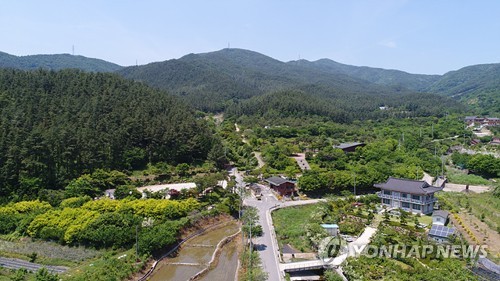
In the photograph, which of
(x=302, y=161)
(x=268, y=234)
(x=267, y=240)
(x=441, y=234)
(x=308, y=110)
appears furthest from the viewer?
(x=308, y=110)

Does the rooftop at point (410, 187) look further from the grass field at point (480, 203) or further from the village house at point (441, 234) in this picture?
the village house at point (441, 234)

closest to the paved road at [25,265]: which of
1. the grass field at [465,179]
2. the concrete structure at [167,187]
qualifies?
the concrete structure at [167,187]

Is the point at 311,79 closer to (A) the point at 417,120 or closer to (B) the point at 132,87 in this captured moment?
(A) the point at 417,120

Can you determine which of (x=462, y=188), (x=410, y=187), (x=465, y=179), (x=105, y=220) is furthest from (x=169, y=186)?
(x=465, y=179)

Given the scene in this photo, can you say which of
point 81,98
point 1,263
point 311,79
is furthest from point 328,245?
point 311,79

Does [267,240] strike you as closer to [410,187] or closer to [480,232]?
[410,187]

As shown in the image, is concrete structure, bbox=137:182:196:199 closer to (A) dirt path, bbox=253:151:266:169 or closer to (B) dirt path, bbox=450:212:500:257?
(A) dirt path, bbox=253:151:266:169

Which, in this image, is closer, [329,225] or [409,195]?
[329,225]
